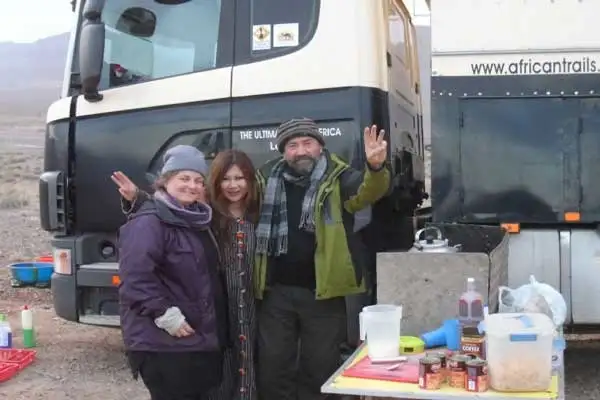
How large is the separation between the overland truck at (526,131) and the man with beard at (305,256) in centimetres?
105

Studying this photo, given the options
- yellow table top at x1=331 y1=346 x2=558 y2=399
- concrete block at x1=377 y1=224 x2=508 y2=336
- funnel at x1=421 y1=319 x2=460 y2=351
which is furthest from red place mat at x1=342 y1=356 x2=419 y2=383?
concrete block at x1=377 y1=224 x2=508 y2=336

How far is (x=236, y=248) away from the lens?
407 cm

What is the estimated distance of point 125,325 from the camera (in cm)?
357

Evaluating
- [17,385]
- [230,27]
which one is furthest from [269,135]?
[17,385]

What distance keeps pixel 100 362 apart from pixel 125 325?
3.32 meters

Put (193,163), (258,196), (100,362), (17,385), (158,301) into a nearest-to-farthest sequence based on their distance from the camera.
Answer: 1. (158,301)
2. (193,163)
3. (258,196)
4. (17,385)
5. (100,362)

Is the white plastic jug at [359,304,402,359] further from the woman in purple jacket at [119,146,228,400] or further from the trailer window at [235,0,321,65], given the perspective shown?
the trailer window at [235,0,321,65]

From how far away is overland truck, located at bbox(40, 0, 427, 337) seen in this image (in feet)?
15.9

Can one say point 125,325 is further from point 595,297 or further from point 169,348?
point 595,297

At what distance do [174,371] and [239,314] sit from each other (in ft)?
1.90

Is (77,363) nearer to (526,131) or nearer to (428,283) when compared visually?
(428,283)

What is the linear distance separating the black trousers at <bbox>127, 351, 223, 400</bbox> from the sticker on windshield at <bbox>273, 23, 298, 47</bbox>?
2.03 m

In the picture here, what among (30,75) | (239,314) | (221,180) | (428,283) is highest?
(30,75)

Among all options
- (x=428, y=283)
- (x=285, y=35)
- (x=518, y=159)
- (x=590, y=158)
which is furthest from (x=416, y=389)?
(x=285, y=35)
